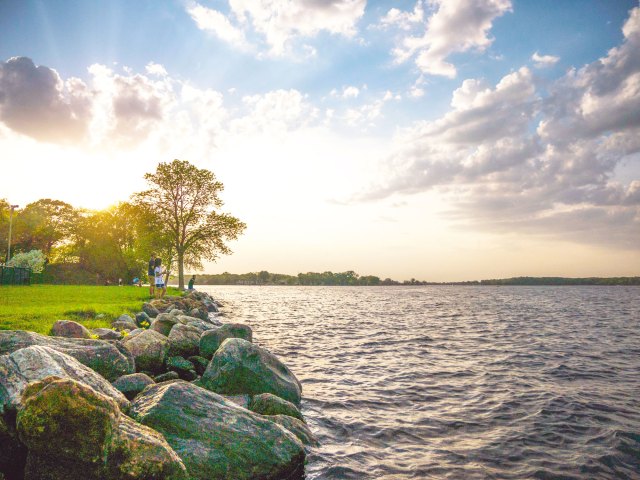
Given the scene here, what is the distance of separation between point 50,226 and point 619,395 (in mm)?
76080

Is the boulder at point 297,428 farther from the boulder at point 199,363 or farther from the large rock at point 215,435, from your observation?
the boulder at point 199,363

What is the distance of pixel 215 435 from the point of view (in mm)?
5445

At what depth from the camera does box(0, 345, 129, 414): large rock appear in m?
4.50

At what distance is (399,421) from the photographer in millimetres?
8383

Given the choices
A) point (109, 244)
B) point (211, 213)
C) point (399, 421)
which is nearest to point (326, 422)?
point (399, 421)

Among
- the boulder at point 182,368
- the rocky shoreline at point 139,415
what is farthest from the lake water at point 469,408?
the boulder at point 182,368

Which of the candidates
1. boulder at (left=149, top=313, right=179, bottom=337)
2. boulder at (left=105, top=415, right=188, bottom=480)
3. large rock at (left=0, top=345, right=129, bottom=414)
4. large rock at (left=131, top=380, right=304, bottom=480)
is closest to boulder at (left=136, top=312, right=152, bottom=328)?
boulder at (left=149, top=313, right=179, bottom=337)

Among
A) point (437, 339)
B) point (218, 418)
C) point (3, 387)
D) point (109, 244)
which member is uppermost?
point (109, 244)

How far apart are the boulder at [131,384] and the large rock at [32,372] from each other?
1404mm

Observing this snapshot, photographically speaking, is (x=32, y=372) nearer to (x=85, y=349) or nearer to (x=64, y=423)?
(x=64, y=423)

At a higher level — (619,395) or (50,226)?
(50,226)

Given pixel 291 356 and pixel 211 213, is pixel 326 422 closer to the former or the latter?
pixel 291 356

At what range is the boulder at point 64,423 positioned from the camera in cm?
358

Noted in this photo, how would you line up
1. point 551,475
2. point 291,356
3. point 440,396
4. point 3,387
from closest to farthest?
point 3,387
point 551,475
point 440,396
point 291,356
